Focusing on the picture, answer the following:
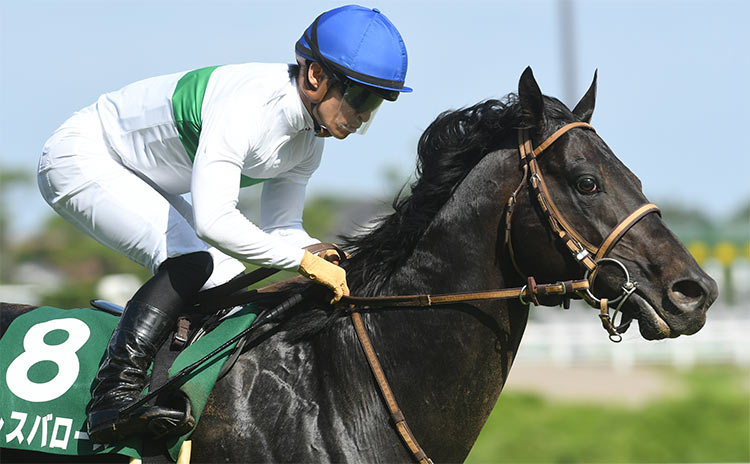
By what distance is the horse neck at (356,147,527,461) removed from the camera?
128 inches

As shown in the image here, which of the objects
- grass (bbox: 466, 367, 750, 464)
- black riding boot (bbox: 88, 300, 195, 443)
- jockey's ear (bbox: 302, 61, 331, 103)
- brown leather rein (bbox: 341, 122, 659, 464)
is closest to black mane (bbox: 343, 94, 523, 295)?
brown leather rein (bbox: 341, 122, 659, 464)

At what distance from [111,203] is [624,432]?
7444 millimetres

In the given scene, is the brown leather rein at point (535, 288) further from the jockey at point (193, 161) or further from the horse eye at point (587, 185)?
the jockey at point (193, 161)

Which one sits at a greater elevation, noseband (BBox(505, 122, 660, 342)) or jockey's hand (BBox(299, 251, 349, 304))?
noseband (BBox(505, 122, 660, 342))

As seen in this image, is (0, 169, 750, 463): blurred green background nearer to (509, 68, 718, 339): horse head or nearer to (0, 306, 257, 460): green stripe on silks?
(509, 68, 718, 339): horse head

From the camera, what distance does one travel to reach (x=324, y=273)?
3.26m

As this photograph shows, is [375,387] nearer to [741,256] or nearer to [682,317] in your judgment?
Result: [682,317]

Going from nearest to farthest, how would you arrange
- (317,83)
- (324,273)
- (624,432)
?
(324,273), (317,83), (624,432)

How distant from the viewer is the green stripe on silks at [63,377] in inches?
125

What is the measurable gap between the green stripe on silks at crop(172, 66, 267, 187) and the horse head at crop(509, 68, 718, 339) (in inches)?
50.4

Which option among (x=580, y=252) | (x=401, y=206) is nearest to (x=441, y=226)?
(x=401, y=206)

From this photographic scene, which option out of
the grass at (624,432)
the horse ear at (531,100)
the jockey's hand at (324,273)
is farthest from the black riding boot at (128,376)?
the grass at (624,432)

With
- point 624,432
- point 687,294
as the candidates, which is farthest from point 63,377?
point 624,432

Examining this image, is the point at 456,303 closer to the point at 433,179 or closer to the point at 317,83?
the point at 433,179
